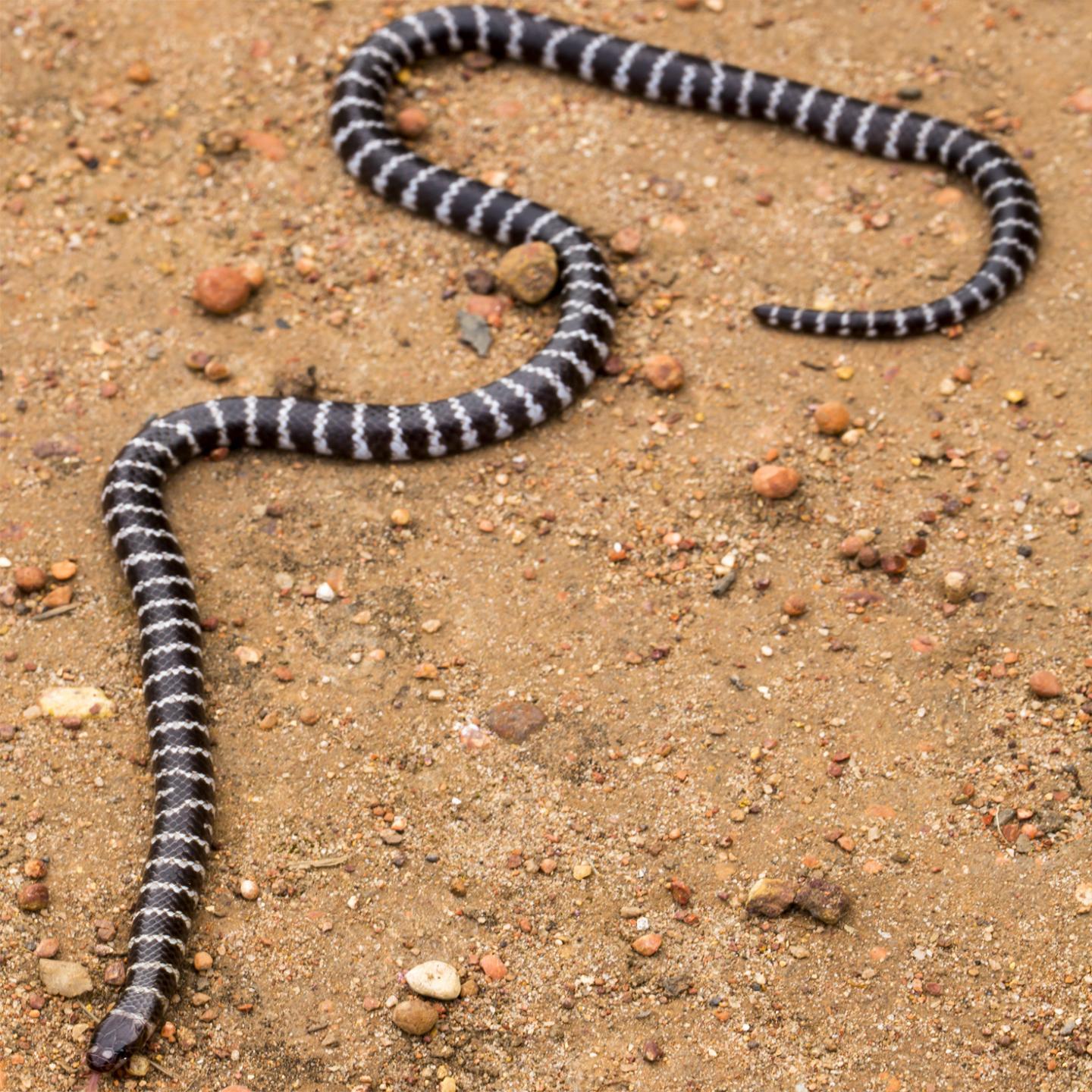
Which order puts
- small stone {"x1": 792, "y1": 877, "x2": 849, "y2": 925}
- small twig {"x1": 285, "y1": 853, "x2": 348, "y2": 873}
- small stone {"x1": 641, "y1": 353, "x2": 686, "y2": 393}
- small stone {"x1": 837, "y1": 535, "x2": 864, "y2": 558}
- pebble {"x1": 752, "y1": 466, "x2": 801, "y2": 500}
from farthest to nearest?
small stone {"x1": 641, "y1": 353, "x2": 686, "y2": 393} < pebble {"x1": 752, "y1": 466, "x2": 801, "y2": 500} < small stone {"x1": 837, "y1": 535, "x2": 864, "y2": 558} < small twig {"x1": 285, "y1": 853, "x2": 348, "y2": 873} < small stone {"x1": 792, "y1": 877, "x2": 849, "y2": 925}

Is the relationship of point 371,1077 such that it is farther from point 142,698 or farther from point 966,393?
point 966,393

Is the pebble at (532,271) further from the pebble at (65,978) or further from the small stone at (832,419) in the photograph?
the pebble at (65,978)

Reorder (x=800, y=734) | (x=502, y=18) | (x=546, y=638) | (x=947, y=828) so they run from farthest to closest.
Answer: (x=502, y=18) < (x=546, y=638) < (x=800, y=734) < (x=947, y=828)

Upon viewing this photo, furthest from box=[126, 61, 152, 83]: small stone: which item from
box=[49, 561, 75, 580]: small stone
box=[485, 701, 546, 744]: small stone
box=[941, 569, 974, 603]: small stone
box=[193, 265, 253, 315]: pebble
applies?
box=[941, 569, 974, 603]: small stone

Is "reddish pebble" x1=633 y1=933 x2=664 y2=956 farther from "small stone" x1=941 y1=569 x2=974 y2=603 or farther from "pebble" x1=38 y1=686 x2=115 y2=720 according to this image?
"pebble" x1=38 y1=686 x2=115 y2=720

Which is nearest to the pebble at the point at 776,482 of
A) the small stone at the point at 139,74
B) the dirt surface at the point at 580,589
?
the dirt surface at the point at 580,589

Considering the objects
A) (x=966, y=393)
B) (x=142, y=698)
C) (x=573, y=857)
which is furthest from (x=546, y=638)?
(x=966, y=393)
